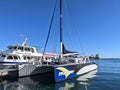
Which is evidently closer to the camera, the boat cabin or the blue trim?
the blue trim

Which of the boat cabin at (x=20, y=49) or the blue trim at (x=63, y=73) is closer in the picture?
the blue trim at (x=63, y=73)

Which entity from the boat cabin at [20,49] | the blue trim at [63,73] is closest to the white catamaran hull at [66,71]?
the blue trim at [63,73]

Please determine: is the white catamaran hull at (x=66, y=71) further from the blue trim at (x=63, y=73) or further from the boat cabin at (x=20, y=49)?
the boat cabin at (x=20, y=49)

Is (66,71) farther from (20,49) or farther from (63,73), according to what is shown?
(20,49)

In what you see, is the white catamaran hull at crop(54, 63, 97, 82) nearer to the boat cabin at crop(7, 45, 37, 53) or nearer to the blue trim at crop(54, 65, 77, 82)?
the blue trim at crop(54, 65, 77, 82)

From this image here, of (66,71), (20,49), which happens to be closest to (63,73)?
(66,71)

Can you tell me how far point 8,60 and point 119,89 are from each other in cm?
1435

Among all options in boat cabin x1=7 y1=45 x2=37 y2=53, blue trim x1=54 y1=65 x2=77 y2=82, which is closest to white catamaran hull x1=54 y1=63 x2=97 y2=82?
blue trim x1=54 y1=65 x2=77 y2=82

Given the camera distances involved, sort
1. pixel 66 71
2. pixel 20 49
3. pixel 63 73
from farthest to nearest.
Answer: pixel 20 49 < pixel 66 71 < pixel 63 73

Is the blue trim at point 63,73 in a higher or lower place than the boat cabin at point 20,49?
lower

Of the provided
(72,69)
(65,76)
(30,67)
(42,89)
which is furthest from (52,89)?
(30,67)

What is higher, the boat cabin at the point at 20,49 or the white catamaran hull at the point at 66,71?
the boat cabin at the point at 20,49

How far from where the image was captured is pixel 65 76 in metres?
17.7

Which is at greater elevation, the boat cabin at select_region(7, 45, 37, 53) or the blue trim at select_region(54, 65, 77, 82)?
the boat cabin at select_region(7, 45, 37, 53)
